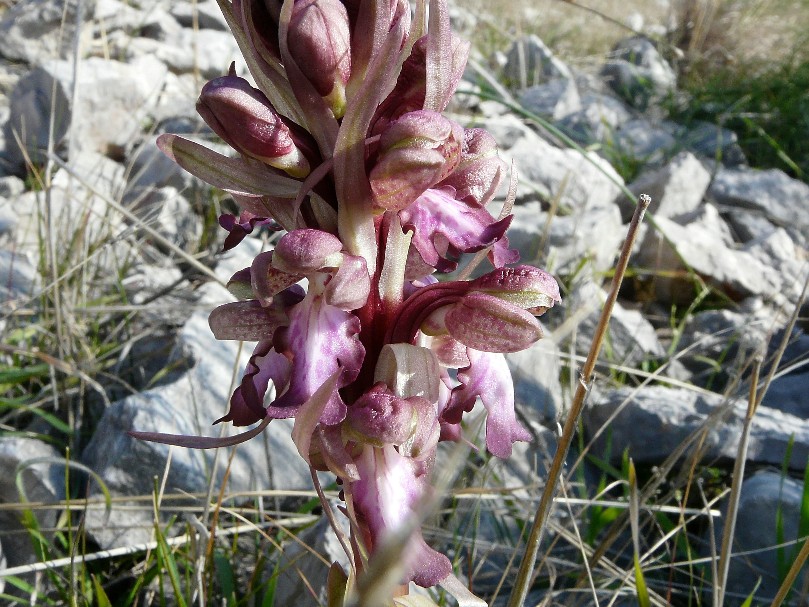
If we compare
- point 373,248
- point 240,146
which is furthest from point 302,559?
point 240,146

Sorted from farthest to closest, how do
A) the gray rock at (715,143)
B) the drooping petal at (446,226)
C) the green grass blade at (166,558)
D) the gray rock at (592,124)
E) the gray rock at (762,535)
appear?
the gray rock at (715,143) < the gray rock at (592,124) < the gray rock at (762,535) < the green grass blade at (166,558) < the drooping petal at (446,226)

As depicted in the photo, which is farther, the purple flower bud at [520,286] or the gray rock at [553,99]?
the gray rock at [553,99]

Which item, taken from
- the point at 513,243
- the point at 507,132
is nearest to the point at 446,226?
the point at 513,243

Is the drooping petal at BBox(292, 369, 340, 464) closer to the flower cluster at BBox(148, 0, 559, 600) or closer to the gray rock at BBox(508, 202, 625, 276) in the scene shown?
the flower cluster at BBox(148, 0, 559, 600)

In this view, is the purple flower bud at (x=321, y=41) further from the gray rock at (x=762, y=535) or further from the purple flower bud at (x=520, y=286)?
the gray rock at (x=762, y=535)

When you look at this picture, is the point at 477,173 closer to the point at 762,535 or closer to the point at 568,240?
the point at 762,535

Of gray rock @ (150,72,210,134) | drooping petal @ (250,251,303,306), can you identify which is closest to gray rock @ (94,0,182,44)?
gray rock @ (150,72,210,134)

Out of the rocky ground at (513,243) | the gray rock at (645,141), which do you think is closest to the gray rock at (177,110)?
the rocky ground at (513,243)

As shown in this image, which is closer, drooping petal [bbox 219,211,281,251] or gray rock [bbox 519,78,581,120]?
drooping petal [bbox 219,211,281,251]
